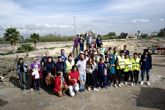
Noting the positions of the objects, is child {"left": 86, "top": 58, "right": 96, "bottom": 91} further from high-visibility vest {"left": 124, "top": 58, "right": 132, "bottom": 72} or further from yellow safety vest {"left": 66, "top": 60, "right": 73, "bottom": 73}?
high-visibility vest {"left": 124, "top": 58, "right": 132, "bottom": 72}

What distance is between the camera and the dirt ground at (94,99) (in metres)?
10.4

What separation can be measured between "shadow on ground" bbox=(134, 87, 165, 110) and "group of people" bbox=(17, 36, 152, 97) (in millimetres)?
1039

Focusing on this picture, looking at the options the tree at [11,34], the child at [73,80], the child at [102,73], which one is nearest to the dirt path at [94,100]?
the child at [73,80]

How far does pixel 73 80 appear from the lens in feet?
38.6

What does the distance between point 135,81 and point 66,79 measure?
3.63 meters

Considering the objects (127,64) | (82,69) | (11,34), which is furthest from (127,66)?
(11,34)

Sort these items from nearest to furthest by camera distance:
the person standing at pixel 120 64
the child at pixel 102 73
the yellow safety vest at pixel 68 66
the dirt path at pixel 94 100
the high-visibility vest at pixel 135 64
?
the dirt path at pixel 94 100 → the child at pixel 102 73 → the yellow safety vest at pixel 68 66 → the person standing at pixel 120 64 → the high-visibility vest at pixel 135 64

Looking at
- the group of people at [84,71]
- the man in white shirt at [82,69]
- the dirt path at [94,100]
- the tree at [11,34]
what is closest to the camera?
the dirt path at [94,100]

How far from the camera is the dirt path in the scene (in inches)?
410

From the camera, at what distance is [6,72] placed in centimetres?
1631

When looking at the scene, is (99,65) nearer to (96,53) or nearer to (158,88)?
(96,53)

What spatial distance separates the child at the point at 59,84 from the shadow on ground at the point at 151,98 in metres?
3.20

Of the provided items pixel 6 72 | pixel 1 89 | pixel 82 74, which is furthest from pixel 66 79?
pixel 6 72

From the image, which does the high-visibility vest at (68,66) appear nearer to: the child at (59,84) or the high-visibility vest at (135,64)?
the child at (59,84)
